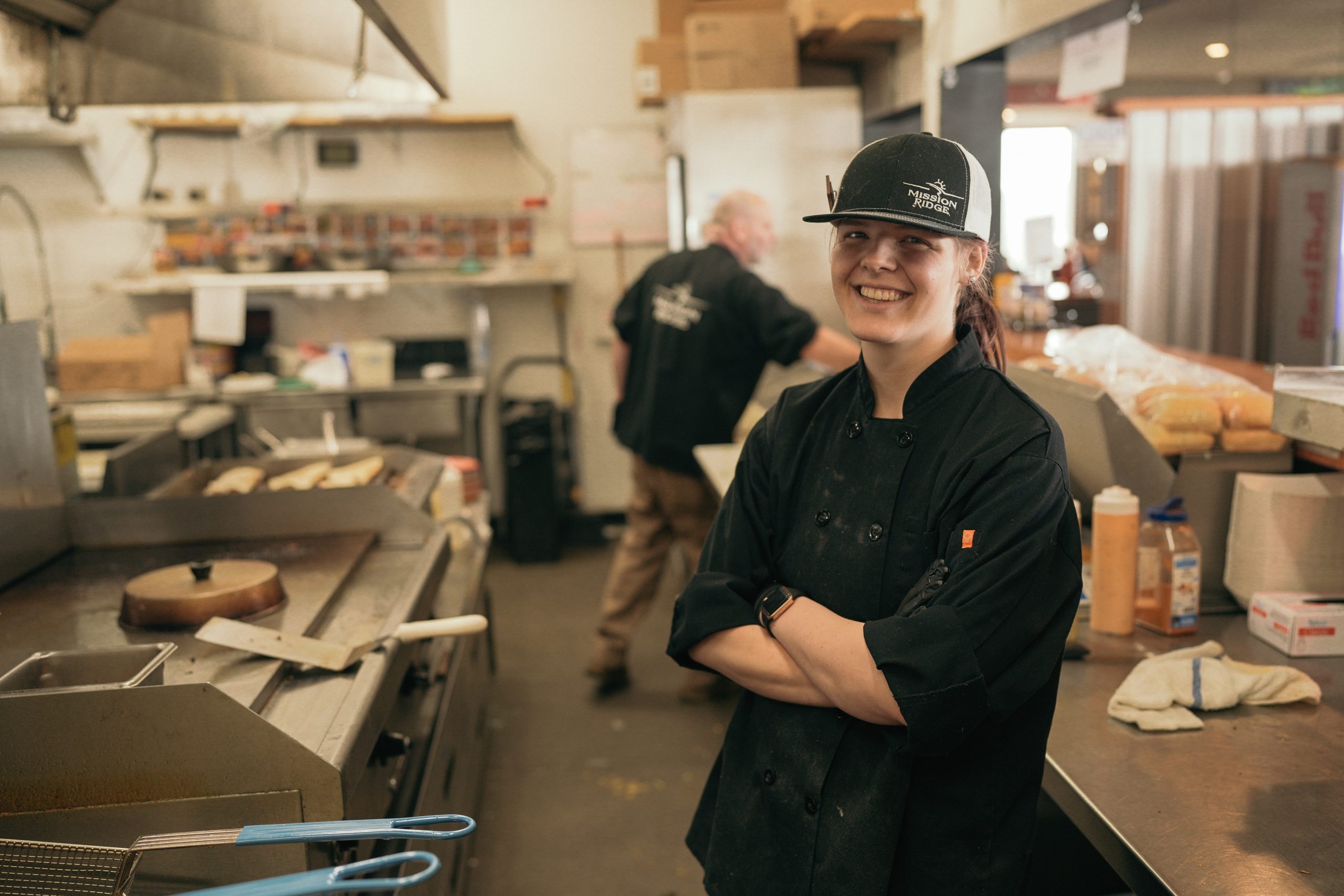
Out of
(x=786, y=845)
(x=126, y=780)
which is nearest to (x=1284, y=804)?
(x=786, y=845)

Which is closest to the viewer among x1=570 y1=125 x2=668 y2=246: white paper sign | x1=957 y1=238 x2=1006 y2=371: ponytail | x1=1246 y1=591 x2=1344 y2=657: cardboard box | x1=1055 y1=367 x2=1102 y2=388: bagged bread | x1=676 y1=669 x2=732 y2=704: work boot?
x1=957 y1=238 x2=1006 y2=371: ponytail

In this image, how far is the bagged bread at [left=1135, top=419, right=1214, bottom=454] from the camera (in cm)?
200

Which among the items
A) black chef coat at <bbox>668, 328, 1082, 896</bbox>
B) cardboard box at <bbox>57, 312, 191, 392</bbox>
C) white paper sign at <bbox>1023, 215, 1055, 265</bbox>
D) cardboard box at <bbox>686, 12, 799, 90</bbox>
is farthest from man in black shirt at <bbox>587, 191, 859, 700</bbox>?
cardboard box at <bbox>57, 312, 191, 392</bbox>

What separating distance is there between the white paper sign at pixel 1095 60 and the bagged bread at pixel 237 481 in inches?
99.3

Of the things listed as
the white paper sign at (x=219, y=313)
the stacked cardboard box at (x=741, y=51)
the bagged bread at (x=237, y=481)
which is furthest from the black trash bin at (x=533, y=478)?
the bagged bread at (x=237, y=481)

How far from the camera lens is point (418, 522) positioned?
2359mm

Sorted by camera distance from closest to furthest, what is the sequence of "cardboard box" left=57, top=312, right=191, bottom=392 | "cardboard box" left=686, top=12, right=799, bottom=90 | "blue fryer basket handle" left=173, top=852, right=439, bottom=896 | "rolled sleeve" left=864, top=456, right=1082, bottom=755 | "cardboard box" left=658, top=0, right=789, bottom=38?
"blue fryer basket handle" left=173, top=852, right=439, bottom=896, "rolled sleeve" left=864, top=456, right=1082, bottom=755, "cardboard box" left=686, top=12, right=799, bottom=90, "cardboard box" left=658, top=0, right=789, bottom=38, "cardboard box" left=57, top=312, right=191, bottom=392

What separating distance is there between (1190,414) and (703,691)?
2217 mm

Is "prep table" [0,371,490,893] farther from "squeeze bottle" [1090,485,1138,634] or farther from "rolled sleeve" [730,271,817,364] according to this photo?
"squeeze bottle" [1090,485,1138,634]

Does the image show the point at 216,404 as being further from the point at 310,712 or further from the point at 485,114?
the point at 310,712

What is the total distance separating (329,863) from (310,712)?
0.22 meters

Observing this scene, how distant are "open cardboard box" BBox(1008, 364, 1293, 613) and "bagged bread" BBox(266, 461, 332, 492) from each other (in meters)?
1.74

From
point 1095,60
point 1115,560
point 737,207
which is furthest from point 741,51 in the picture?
point 1115,560

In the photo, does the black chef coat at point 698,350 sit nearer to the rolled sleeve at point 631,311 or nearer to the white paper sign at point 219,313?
the rolled sleeve at point 631,311
